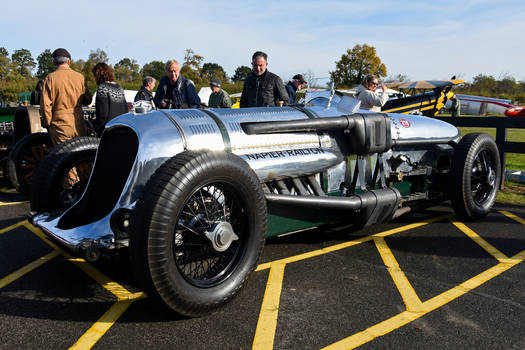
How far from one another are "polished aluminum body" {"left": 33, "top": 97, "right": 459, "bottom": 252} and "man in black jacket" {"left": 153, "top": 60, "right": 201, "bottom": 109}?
7.63ft

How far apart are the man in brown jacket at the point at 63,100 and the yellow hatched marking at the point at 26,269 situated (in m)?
2.08

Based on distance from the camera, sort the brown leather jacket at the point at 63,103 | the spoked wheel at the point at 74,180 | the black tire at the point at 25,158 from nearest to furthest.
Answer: the spoked wheel at the point at 74,180, the brown leather jacket at the point at 63,103, the black tire at the point at 25,158

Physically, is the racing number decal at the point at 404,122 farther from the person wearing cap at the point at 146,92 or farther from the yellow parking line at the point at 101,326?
the person wearing cap at the point at 146,92

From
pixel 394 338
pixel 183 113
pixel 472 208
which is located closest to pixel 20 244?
pixel 183 113

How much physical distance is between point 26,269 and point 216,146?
195 centimetres

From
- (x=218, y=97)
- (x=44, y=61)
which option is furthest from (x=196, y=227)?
(x=44, y=61)

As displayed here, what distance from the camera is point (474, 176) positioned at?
4.78 meters

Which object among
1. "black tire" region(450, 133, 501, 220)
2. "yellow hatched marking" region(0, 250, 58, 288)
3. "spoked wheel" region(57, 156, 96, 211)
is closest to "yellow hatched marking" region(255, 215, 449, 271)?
"black tire" region(450, 133, 501, 220)

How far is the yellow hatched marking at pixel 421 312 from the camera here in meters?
2.32

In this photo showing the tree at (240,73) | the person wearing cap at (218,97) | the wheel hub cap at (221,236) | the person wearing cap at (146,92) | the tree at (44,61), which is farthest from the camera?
the tree at (240,73)

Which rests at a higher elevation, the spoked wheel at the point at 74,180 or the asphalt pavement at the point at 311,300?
the spoked wheel at the point at 74,180

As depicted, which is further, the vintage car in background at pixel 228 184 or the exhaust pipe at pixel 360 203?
the exhaust pipe at pixel 360 203

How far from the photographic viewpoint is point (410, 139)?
14.4ft

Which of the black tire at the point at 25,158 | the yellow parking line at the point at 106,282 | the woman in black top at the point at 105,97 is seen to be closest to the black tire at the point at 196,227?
the yellow parking line at the point at 106,282
